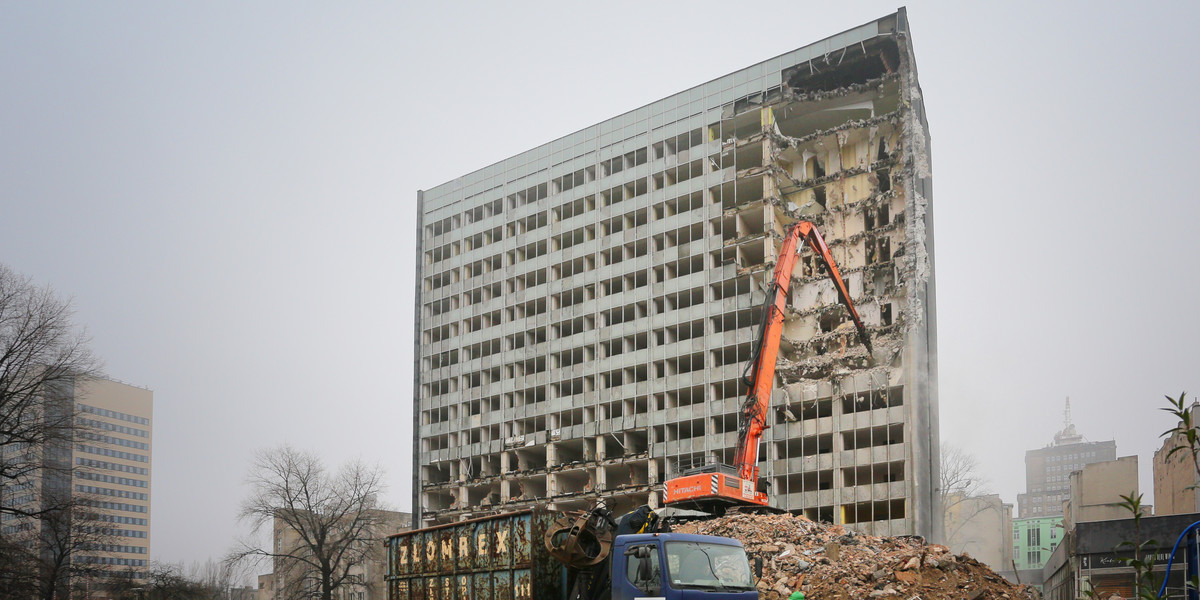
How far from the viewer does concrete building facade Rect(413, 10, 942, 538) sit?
6200 cm

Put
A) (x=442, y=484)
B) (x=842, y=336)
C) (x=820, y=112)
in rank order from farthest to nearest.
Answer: (x=442, y=484)
(x=820, y=112)
(x=842, y=336)

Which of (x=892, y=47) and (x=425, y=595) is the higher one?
(x=892, y=47)

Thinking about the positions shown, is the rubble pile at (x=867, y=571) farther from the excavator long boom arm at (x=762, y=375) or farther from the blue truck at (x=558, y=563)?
the excavator long boom arm at (x=762, y=375)

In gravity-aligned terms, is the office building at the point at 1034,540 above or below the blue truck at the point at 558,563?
below

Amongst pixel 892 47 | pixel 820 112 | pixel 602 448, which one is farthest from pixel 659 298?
pixel 892 47

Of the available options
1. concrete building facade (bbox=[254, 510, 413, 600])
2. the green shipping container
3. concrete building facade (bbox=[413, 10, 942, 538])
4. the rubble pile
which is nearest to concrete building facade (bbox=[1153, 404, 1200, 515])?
concrete building facade (bbox=[413, 10, 942, 538])

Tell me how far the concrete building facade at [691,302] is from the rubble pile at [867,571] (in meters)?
32.2

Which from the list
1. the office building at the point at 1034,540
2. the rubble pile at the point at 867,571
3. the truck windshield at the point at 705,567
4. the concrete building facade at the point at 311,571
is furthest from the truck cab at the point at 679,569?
the office building at the point at 1034,540

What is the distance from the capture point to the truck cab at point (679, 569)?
17.4 meters

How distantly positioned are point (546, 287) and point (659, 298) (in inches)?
433

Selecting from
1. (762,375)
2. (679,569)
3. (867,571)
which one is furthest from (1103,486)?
(679,569)

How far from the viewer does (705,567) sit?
699 inches

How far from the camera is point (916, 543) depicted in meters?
30.7

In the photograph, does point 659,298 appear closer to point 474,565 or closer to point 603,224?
point 603,224
